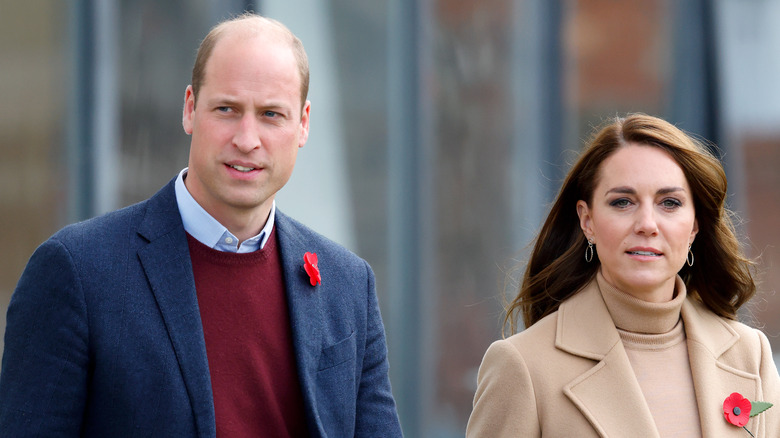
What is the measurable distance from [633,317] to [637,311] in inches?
0.9

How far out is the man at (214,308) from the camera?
2.14m

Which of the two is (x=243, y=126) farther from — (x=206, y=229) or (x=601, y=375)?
(x=601, y=375)

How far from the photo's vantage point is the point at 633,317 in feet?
9.48

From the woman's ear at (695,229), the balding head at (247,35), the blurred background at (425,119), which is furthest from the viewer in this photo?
the blurred background at (425,119)

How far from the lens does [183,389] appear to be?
218cm

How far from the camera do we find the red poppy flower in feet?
9.22

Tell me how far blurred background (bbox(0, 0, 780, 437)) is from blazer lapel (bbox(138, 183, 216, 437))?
286cm

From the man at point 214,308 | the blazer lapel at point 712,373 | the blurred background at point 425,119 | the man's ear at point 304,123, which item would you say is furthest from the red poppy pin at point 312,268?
the blurred background at point 425,119

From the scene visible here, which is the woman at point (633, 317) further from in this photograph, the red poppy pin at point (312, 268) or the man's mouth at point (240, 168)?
the man's mouth at point (240, 168)

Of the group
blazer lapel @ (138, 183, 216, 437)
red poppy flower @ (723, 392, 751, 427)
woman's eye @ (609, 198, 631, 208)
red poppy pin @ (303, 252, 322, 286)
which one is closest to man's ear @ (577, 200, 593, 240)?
woman's eye @ (609, 198, 631, 208)

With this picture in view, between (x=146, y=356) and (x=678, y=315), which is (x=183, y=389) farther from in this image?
(x=678, y=315)

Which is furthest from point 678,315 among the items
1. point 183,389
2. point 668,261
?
point 183,389

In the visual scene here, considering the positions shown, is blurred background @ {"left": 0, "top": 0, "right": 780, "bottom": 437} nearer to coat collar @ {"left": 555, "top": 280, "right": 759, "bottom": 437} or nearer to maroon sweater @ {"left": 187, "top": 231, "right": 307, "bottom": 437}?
coat collar @ {"left": 555, "top": 280, "right": 759, "bottom": 437}

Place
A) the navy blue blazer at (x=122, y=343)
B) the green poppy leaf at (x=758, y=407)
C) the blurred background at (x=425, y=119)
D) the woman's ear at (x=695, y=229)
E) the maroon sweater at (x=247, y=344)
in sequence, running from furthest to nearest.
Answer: the blurred background at (x=425, y=119) < the woman's ear at (x=695, y=229) < the green poppy leaf at (x=758, y=407) < the maroon sweater at (x=247, y=344) < the navy blue blazer at (x=122, y=343)
